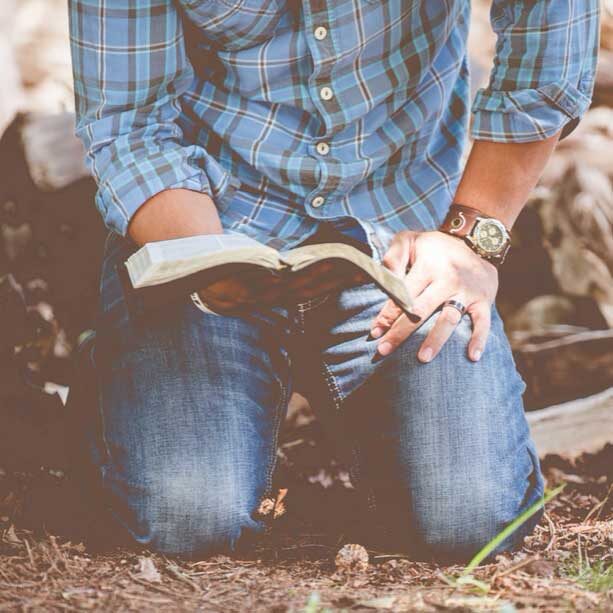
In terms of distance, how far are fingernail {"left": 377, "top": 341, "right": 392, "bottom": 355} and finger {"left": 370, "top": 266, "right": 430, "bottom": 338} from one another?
1.4 inches

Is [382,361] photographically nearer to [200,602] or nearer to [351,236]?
[351,236]

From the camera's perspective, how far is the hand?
1.78 meters

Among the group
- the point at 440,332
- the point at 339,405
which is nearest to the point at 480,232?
the point at 440,332

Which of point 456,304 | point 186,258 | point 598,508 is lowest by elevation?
point 598,508

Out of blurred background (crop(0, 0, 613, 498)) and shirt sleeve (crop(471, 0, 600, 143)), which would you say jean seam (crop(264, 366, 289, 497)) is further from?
shirt sleeve (crop(471, 0, 600, 143))

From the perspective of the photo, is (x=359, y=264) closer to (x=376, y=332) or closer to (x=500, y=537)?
(x=376, y=332)

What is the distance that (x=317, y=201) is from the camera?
76.0 inches

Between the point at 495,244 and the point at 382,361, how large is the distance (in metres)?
0.35

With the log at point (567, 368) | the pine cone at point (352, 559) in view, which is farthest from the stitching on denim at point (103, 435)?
the log at point (567, 368)

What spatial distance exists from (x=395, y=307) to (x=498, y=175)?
14.6 inches

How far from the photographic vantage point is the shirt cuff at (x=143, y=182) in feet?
5.87

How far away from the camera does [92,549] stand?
5.76ft

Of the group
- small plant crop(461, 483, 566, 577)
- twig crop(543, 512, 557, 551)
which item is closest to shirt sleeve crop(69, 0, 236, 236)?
small plant crop(461, 483, 566, 577)

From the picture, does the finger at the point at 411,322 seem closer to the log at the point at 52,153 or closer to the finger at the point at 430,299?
the finger at the point at 430,299
